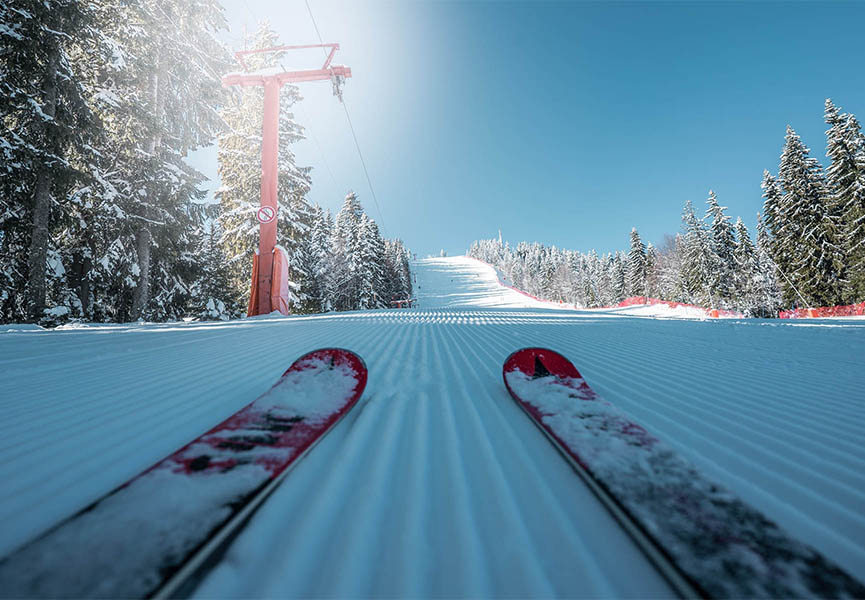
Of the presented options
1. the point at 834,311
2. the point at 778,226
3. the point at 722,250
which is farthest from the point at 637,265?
the point at 834,311

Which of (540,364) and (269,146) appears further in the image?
(269,146)

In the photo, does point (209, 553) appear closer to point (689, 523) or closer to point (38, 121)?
point (689, 523)

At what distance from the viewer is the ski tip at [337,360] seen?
2.77m

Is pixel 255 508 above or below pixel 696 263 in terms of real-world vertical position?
below

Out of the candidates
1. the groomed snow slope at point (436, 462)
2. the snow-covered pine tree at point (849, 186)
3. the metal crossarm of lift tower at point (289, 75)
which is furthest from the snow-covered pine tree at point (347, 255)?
the snow-covered pine tree at point (849, 186)

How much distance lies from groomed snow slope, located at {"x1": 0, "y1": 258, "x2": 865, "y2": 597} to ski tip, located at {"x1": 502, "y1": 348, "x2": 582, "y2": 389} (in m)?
0.28

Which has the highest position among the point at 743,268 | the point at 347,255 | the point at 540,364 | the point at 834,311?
the point at 347,255

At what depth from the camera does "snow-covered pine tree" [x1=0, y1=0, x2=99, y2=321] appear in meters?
7.66

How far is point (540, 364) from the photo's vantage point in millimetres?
3016

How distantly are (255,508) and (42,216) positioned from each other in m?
12.1

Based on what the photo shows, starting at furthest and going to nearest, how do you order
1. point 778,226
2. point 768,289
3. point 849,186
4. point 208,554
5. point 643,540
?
point 768,289
point 778,226
point 849,186
point 643,540
point 208,554

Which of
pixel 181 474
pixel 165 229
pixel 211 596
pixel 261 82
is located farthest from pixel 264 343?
pixel 261 82

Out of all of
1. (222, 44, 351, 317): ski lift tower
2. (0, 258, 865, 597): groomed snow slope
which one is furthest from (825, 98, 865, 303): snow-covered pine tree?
(222, 44, 351, 317): ski lift tower

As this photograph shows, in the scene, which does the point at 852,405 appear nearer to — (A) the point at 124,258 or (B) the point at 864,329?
(B) the point at 864,329
